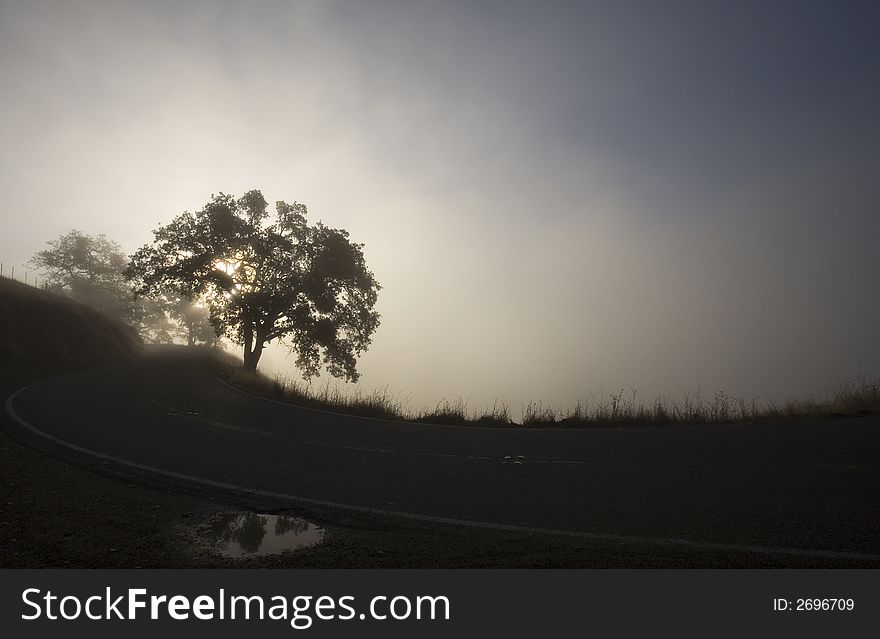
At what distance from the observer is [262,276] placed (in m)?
27.4

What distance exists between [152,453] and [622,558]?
25.2 feet

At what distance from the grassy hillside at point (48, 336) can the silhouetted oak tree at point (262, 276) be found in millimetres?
4071

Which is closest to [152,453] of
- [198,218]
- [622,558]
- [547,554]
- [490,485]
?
[490,485]

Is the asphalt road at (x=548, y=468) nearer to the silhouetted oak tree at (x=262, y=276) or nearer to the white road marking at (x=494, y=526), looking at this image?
the white road marking at (x=494, y=526)

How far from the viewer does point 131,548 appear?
4.23 m

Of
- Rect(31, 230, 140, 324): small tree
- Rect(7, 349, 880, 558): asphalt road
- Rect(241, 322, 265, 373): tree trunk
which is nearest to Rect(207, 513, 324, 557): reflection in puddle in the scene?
Rect(7, 349, 880, 558): asphalt road

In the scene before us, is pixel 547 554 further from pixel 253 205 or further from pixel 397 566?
pixel 253 205

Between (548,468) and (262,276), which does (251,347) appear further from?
(548,468)

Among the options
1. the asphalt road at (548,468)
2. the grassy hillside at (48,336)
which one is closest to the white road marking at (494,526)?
the asphalt road at (548,468)

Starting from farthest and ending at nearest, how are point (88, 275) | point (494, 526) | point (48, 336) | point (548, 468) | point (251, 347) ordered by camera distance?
1. point (88, 275)
2. point (251, 347)
3. point (48, 336)
4. point (548, 468)
5. point (494, 526)

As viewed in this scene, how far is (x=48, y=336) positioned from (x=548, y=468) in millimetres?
25844

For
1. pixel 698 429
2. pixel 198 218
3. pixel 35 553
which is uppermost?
pixel 198 218

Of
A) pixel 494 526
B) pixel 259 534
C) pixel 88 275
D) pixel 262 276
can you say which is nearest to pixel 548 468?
pixel 494 526

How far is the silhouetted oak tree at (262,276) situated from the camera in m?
26.6
